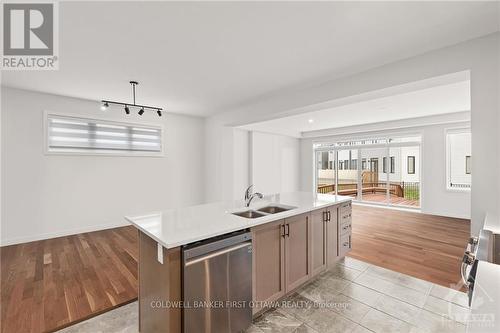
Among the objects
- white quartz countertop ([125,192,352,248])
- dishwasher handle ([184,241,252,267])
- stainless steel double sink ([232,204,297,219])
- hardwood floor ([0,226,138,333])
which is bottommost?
hardwood floor ([0,226,138,333])

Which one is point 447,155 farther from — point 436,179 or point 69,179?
point 69,179

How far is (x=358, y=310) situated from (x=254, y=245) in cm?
127

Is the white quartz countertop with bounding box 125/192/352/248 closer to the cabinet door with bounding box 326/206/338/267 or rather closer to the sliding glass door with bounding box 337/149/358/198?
the cabinet door with bounding box 326/206/338/267

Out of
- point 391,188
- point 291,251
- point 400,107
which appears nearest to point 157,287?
point 291,251

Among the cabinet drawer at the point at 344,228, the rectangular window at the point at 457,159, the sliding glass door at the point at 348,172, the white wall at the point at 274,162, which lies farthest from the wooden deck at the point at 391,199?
the cabinet drawer at the point at 344,228

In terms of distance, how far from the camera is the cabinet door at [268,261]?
6.21ft

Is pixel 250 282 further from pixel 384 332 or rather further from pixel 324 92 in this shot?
pixel 324 92

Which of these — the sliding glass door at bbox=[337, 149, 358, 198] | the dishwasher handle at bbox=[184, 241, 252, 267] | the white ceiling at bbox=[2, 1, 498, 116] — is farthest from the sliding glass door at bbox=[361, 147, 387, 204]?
the dishwasher handle at bbox=[184, 241, 252, 267]

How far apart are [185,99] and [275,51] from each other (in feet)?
7.94

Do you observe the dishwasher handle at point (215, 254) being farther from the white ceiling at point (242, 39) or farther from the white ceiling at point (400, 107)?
the white ceiling at point (400, 107)

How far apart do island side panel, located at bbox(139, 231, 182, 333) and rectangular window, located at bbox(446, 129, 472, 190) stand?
7.14 meters

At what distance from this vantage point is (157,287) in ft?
5.02

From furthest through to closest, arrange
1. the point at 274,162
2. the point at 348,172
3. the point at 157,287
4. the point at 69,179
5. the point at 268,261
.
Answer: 1. the point at 348,172
2. the point at 274,162
3. the point at 69,179
4. the point at 268,261
5. the point at 157,287

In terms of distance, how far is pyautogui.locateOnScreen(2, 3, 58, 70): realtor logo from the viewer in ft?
6.01
